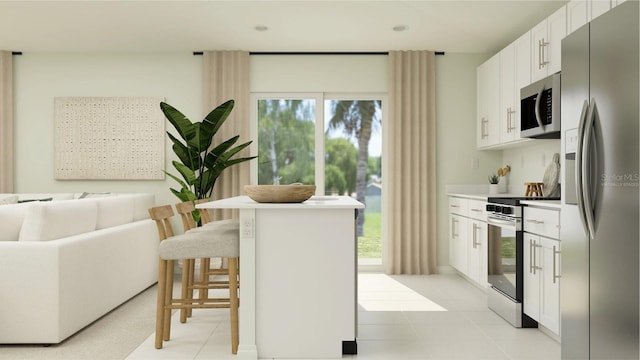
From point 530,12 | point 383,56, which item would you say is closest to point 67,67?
point 383,56

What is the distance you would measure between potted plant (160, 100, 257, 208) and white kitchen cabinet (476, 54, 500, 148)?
2639 mm

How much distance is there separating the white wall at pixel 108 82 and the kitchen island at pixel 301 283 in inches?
126

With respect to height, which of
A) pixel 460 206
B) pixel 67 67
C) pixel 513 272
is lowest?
pixel 513 272

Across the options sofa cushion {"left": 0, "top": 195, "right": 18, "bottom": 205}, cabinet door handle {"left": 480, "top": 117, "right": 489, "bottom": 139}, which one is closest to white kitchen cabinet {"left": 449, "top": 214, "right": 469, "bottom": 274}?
cabinet door handle {"left": 480, "top": 117, "right": 489, "bottom": 139}

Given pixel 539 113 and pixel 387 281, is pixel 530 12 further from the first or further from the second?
pixel 387 281

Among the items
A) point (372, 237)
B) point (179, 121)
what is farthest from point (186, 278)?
point (372, 237)

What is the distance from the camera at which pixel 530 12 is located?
431 centimetres

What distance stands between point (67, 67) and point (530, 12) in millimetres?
5200

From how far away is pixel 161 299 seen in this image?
3.00 m

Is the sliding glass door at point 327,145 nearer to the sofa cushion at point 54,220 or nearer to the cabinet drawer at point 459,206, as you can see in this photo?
the cabinet drawer at point 459,206

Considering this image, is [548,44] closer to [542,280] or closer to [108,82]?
[542,280]

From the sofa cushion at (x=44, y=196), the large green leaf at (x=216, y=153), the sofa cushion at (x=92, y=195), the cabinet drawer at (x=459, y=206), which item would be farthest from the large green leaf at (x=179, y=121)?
the cabinet drawer at (x=459, y=206)

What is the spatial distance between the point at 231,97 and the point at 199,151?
81 cm

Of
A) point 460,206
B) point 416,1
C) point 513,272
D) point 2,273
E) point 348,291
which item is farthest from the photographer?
point 460,206
